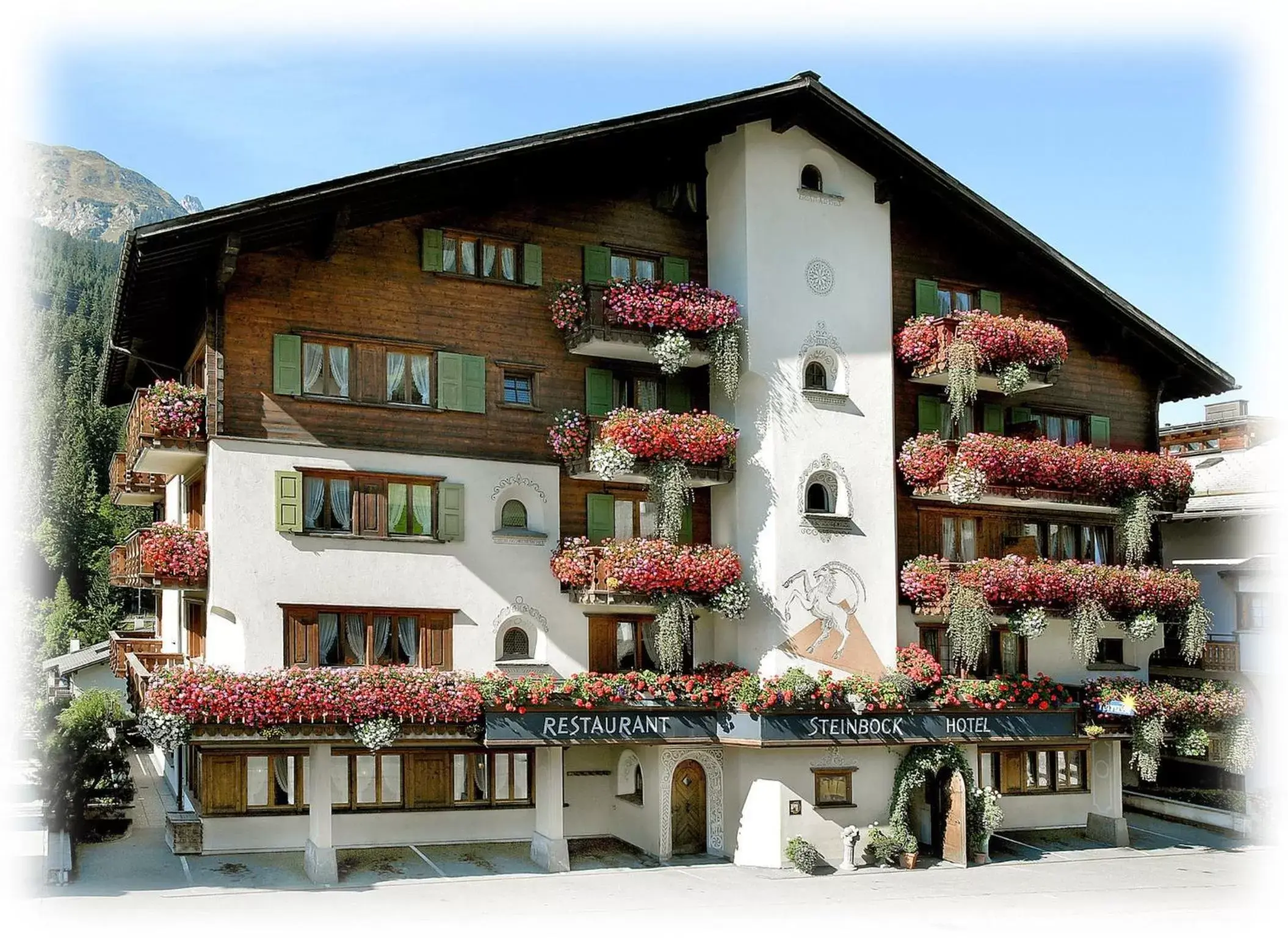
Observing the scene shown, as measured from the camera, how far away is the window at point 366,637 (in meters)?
28.4

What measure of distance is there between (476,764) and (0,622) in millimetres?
12771

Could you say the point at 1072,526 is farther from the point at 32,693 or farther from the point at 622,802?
the point at 32,693

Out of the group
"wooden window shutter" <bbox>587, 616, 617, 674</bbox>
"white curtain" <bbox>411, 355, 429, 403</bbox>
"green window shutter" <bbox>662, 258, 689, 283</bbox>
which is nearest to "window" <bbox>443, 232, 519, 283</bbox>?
"white curtain" <bbox>411, 355, 429, 403</bbox>

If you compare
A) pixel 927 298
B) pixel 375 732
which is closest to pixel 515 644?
A: pixel 375 732

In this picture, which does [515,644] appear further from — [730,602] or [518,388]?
[518,388]

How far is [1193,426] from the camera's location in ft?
167

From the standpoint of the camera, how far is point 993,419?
122ft

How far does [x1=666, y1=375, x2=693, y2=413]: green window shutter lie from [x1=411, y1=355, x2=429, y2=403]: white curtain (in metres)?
6.06

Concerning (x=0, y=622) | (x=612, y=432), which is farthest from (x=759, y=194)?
(x=0, y=622)

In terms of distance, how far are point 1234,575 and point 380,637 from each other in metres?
25.6

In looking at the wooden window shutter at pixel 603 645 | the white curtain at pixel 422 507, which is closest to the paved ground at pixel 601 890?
the wooden window shutter at pixel 603 645

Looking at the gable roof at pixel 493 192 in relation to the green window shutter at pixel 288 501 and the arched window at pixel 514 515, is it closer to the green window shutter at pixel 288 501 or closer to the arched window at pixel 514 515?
the green window shutter at pixel 288 501

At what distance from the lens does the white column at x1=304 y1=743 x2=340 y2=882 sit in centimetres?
2766

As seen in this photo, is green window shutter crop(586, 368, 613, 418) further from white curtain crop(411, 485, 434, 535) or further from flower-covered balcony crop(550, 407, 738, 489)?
white curtain crop(411, 485, 434, 535)
